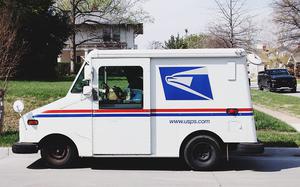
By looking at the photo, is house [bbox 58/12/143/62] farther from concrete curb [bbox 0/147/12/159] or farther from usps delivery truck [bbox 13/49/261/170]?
usps delivery truck [bbox 13/49/261/170]

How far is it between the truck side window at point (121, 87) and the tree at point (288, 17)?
153 feet

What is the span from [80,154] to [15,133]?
475 cm

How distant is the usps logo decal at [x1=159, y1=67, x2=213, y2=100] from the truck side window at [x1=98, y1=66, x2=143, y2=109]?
0.49 metres

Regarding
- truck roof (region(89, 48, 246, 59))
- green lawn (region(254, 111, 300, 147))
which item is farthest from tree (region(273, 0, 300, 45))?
truck roof (region(89, 48, 246, 59))

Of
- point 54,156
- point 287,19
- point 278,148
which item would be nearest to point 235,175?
point 278,148

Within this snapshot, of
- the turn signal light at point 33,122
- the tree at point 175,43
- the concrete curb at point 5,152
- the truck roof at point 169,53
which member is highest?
the tree at point 175,43

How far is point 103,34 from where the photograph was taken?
65.2m

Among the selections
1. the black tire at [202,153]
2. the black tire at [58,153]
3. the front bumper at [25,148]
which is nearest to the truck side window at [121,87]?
the black tire at [58,153]

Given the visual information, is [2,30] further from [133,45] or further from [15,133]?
[133,45]

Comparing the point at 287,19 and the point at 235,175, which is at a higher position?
the point at 287,19

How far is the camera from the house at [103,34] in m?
59.4

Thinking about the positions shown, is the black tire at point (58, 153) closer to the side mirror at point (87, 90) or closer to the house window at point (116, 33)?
the side mirror at point (87, 90)

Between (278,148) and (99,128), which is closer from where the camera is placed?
(99,128)

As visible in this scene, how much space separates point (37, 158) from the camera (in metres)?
10.4
